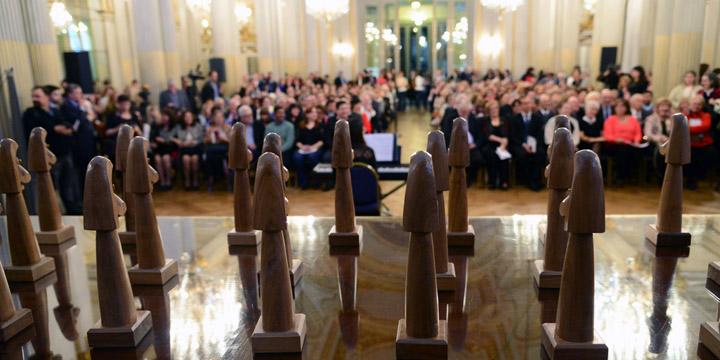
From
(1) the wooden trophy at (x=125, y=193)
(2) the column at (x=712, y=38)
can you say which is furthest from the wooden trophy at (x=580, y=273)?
(2) the column at (x=712, y=38)

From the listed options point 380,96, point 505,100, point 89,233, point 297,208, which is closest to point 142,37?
point 380,96

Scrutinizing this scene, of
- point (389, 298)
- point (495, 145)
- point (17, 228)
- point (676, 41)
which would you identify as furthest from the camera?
point (676, 41)

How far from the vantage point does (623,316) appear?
1305 millimetres

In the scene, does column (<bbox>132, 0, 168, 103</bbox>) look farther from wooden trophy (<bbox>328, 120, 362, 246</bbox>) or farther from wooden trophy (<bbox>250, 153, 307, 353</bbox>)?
wooden trophy (<bbox>250, 153, 307, 353</bbox>)

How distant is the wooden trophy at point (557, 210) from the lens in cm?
152

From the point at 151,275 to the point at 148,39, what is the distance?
1148cm

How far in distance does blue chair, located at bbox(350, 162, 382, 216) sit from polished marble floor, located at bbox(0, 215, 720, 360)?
2819mm

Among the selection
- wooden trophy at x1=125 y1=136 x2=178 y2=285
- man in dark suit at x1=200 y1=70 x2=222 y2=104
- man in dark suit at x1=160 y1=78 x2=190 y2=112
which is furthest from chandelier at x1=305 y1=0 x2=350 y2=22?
wooden trophy at x1=125 y1=136 x2=178 y2=285

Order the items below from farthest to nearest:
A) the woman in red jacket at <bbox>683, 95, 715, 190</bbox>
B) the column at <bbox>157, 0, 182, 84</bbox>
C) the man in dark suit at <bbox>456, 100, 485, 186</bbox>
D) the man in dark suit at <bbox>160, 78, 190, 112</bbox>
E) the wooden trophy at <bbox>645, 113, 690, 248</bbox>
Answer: the column at <bbox>157, 0, 182, 84</bbox>, the man in dark suit at <bbox>160, 78, 190, 112</bbox>, the man in dark suit at <bbox>456, 100, 485, 186</bbox>, the woman in red jacket at <bbox>683, 95, 715, 190</bbox>, the wooden trophy at <bbox>645, 113, 690, 248</bbox>

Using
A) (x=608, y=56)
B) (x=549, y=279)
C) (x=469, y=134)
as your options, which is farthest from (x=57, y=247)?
(x=608, y=56)

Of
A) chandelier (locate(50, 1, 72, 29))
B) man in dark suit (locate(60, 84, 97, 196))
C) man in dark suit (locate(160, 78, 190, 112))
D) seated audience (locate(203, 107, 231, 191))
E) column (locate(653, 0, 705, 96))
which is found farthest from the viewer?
chandelier (locate(50, 1, 72, 29))

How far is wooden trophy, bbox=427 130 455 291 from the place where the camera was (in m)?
1.49

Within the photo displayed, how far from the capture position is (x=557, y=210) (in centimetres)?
158

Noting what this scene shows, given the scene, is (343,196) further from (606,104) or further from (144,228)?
(606,104)
